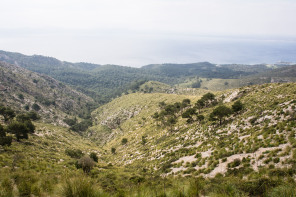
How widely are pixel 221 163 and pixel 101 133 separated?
369ft

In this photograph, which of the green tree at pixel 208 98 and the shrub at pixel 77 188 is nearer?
the shrub at pixel 77 188

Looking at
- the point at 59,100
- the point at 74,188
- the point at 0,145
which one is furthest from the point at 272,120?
the point at 59,100

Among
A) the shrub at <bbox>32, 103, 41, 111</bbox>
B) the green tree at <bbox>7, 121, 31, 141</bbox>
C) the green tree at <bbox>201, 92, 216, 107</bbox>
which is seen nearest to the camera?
the green tree at <bbox>7, 121, 31, 141</bbox>

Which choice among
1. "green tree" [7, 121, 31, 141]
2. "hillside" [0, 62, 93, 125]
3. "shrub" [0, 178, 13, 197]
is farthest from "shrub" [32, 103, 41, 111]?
"shrub" [0, 178, 13, 197]

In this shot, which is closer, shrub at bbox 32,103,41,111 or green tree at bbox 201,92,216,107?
green tree at bbox 201,92,216,107

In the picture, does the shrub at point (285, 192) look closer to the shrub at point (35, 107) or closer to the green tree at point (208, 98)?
the green tree at point (208, 98)

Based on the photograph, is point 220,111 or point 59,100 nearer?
point 220,111

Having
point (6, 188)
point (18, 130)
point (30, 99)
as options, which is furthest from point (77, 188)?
point (30, 99)

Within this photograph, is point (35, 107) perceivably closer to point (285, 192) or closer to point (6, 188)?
point (6, 188)

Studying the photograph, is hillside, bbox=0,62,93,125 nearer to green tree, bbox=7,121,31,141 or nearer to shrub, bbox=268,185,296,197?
green tree, bbox=7,121,31,141

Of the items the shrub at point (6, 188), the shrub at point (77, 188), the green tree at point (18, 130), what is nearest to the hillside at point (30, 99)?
the green tree at point (18, 130)

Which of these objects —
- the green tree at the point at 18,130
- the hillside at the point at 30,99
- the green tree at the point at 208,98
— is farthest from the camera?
the hillside at the point at 30,99

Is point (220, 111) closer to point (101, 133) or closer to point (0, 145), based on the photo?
point (0, 145)

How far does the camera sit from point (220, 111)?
33344 millimetres
